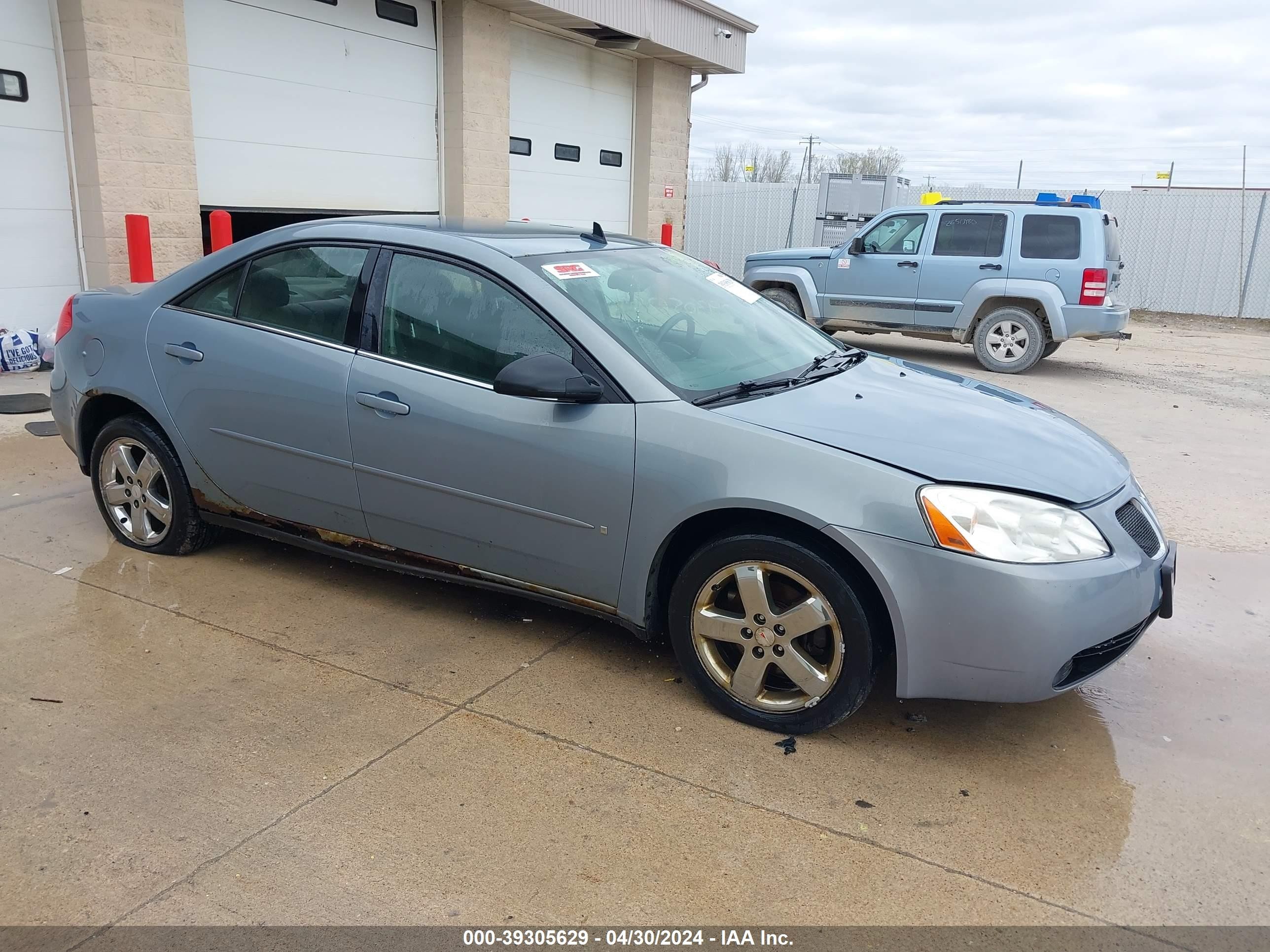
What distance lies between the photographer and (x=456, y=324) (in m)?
3.81

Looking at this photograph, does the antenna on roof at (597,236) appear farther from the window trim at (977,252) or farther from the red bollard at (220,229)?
Result: the window trim at (977,252)

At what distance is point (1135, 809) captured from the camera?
119 inches

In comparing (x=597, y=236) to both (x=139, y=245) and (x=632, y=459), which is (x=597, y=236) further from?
(x=139, y=245)

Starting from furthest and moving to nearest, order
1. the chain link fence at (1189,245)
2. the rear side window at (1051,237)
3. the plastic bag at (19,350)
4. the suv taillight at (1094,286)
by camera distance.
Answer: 1. the chain link fence at (1189,245)
2. the rear side window at (1051,237)
3. the suv taillight at (1094,286)
4. the plastic bag at (19,350)

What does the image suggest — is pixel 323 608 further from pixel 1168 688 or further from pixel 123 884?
pixel 1168 688

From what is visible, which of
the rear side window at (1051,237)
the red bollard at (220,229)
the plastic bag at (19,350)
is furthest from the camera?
the rear side window at (1051,237)

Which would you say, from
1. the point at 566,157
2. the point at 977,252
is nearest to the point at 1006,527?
the point at 977,252

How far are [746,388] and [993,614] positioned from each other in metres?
1.17

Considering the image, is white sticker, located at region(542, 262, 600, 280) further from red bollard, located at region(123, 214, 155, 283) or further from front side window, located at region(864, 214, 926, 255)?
front side window, located at region(864, 214, 926, 255)

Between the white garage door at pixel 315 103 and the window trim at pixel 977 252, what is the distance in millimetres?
6142

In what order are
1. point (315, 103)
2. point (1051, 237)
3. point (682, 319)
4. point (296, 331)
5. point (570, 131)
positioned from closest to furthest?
point (682, 319) < point (296, 331) < point (315, 103) < point (1051, 237) < point (570, 131)

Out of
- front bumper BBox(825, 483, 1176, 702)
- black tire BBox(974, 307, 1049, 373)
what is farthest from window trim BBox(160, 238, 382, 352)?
black tire BBox(974, 307, 1049, 373)

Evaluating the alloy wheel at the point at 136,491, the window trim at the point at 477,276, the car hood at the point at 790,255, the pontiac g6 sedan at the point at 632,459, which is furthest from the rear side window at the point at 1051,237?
the alloy wheel at the point at 136,491

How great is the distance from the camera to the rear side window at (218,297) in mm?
4359
